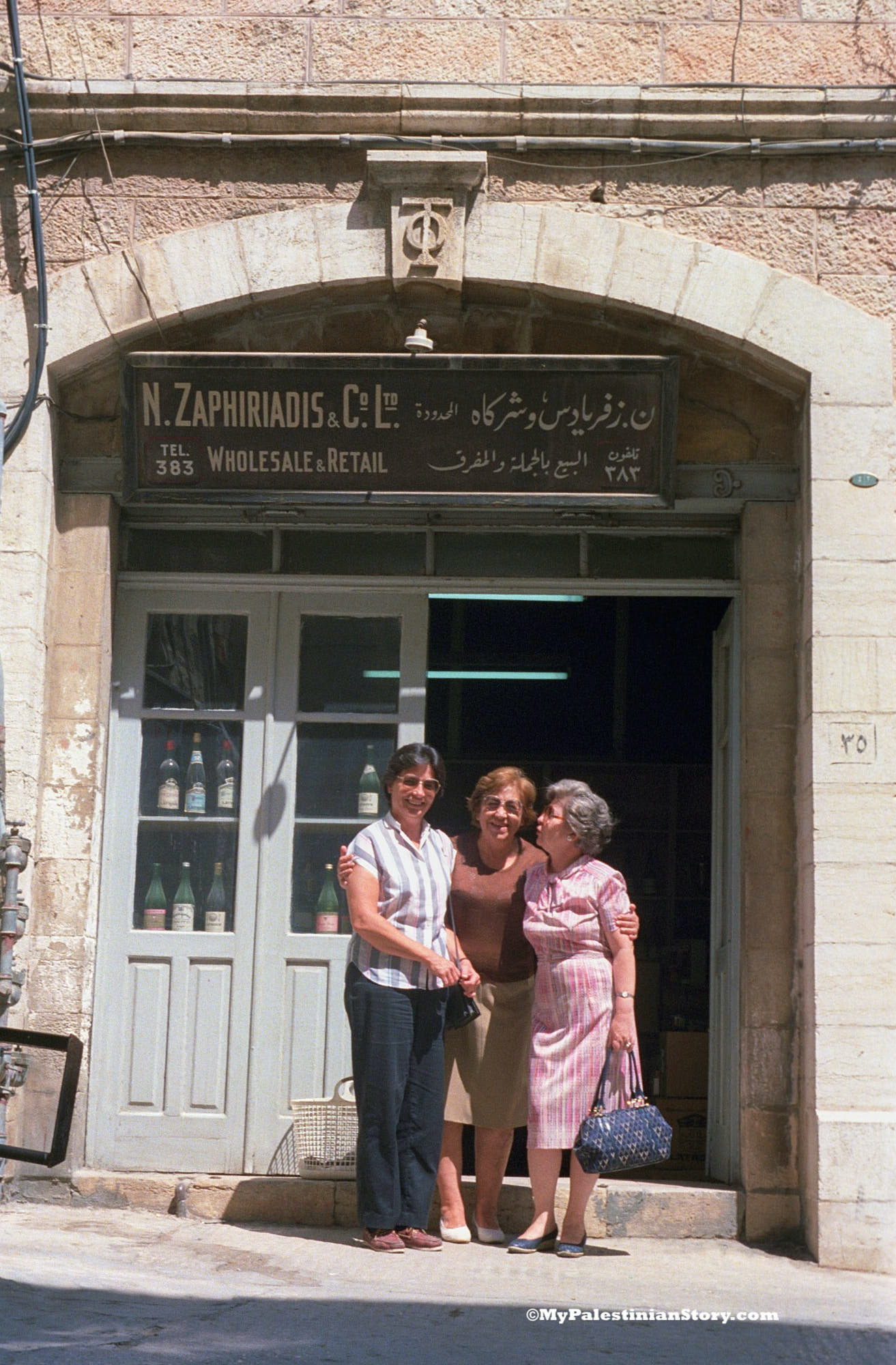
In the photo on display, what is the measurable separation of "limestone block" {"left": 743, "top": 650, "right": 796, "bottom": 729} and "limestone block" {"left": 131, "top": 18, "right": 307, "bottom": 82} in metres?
3.35

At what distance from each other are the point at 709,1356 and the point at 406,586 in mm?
3852

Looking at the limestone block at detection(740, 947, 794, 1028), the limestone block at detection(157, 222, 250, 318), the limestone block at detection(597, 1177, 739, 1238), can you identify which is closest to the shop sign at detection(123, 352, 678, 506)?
the limestone block at detection(157, 222, 250, 318)

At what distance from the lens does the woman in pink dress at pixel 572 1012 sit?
5906 mm

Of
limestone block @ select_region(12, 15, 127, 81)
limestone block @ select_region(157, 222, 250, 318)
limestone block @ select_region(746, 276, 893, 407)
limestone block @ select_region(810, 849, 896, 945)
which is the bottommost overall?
limestone block @ select_region(810, 849, 896, 945)

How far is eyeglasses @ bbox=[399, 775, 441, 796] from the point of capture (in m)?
6.20

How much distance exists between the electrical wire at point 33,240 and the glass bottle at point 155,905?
6.58 ft

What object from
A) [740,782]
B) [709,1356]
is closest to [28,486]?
[740,782]

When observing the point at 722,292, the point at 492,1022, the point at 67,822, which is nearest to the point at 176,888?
the point at 67,822

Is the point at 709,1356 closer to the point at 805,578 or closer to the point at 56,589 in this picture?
the point at 805,578

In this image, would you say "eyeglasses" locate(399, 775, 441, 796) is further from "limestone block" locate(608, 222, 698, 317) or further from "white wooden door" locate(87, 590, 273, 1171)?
"limestone block" locate(608, 222, 698, 317)

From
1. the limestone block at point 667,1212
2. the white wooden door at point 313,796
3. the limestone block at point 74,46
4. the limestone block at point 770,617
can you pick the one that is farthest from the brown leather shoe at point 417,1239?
the limestone block at point 74,46

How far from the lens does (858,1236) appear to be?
19.9ft

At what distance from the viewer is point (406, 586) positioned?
7.34m

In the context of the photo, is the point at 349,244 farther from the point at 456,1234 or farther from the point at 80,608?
the point at 456,1234
